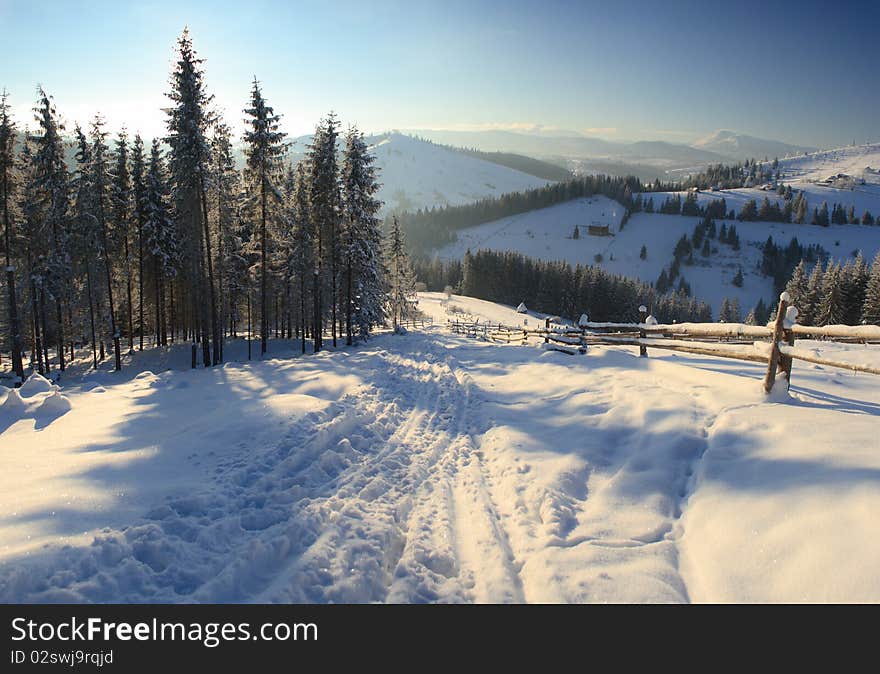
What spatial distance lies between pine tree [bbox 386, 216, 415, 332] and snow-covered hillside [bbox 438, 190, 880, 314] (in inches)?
4222

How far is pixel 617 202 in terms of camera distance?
7633 inches

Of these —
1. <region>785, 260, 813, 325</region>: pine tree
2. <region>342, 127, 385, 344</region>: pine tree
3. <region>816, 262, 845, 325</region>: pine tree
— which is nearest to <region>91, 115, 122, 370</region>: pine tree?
<region>342, 127, 385, 344</region>: pine tree

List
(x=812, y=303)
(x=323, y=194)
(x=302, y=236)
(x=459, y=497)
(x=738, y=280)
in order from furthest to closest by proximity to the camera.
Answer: (x=738, y=280) < (x=812, y=303) < (x=302, y=236) < (x=323, y=194) < (x=459, y=497)

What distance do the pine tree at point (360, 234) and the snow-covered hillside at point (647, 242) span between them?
12973cm

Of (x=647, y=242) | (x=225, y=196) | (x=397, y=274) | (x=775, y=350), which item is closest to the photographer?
(x=775, y=350)

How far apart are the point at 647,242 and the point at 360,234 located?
163 m

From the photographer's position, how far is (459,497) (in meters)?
7.05

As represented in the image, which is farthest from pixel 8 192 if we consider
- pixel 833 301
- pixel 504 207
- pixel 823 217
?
pixel 823 217

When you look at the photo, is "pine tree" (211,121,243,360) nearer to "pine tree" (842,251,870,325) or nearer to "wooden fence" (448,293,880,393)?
"wooden fence" (448,293,880,393)

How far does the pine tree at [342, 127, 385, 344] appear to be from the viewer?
29.7 meters

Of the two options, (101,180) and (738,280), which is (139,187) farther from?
(738,280)

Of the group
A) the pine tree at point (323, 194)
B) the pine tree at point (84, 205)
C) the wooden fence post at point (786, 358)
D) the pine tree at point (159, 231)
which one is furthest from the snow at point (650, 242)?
the wooden fence post at point (786, 358)

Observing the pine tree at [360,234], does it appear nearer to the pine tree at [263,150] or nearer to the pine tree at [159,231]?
the pine tree at [263,150]
